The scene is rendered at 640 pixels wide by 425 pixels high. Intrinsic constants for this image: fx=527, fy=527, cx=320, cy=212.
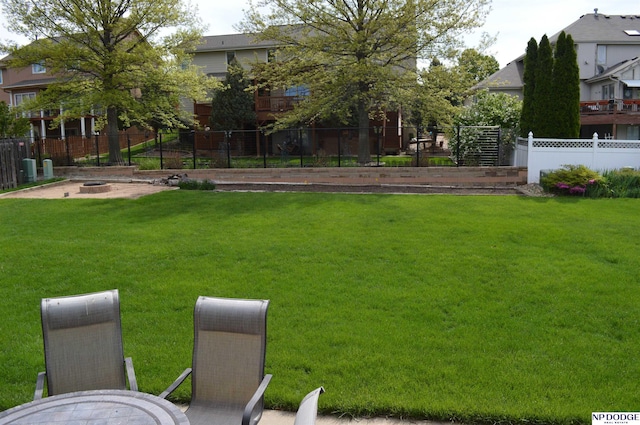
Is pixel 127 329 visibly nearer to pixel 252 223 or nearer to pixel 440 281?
pixel 440 281

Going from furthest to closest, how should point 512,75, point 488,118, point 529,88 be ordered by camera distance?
point 512,75 < point 488,118 < point 529,88

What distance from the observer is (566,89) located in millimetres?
18203

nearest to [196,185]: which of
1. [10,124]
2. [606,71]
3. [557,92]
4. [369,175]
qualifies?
[369,175]

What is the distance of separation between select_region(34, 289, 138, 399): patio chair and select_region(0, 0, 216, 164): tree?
724 inches

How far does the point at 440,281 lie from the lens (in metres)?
7.26

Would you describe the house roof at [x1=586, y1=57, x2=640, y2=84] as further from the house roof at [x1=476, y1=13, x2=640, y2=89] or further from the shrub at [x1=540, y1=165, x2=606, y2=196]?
the shrub at [x1=540, y1=165, x2=606, y2=196]

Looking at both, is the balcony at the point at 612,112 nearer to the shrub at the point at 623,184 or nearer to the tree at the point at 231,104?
the shrub at the point at 623,184

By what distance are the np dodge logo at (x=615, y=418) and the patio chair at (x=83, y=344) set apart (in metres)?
3.42

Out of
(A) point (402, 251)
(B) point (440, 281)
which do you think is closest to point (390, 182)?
(A) point (402, 251)

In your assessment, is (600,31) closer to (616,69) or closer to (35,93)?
(616,69)

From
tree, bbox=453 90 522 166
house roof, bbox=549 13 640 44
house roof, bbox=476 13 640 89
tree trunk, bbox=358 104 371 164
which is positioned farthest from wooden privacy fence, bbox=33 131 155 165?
house roof, bbox=549 13 640 44

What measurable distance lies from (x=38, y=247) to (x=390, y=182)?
12.8 m

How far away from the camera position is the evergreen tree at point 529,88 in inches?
761

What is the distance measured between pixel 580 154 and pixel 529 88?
138 inches
